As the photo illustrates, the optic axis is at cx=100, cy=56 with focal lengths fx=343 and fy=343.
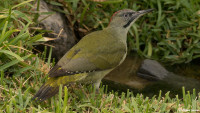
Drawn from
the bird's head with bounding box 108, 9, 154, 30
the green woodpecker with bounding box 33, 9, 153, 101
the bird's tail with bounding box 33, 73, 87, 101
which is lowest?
the bird's tail with bounding box 33, 73, 87, 101

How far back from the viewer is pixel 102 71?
4066mm

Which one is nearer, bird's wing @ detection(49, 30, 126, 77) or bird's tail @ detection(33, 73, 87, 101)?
bird's tail @ detection(33, 73, 87, 101)

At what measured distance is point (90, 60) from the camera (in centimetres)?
394

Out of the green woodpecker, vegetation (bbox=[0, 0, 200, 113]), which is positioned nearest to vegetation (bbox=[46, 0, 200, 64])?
vegetation (bbox=[0, 0, 200, 113])

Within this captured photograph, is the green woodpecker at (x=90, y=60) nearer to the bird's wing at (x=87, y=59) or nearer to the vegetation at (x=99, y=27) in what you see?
the bird's wing at (x=87, y=59)

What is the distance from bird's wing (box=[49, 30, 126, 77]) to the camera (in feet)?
12.2

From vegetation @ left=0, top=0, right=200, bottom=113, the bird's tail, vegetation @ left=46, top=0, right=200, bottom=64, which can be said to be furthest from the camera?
vegetation @ left=46, top=0, right=200, bottom=64

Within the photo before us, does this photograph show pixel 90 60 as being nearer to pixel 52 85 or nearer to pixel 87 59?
pixel 87 59

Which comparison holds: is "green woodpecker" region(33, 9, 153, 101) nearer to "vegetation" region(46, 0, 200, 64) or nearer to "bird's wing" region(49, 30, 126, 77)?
"bird's wing" region(49, 30, 126, 77)

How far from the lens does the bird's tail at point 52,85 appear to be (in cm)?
347

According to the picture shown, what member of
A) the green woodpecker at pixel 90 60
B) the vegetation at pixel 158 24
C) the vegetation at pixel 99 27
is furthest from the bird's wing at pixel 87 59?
the vegetation at pixel 158 24

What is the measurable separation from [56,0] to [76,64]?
7.80 feet

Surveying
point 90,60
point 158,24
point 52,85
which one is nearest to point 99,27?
point 158,24

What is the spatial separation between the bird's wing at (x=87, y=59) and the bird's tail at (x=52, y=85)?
0.19 ft
